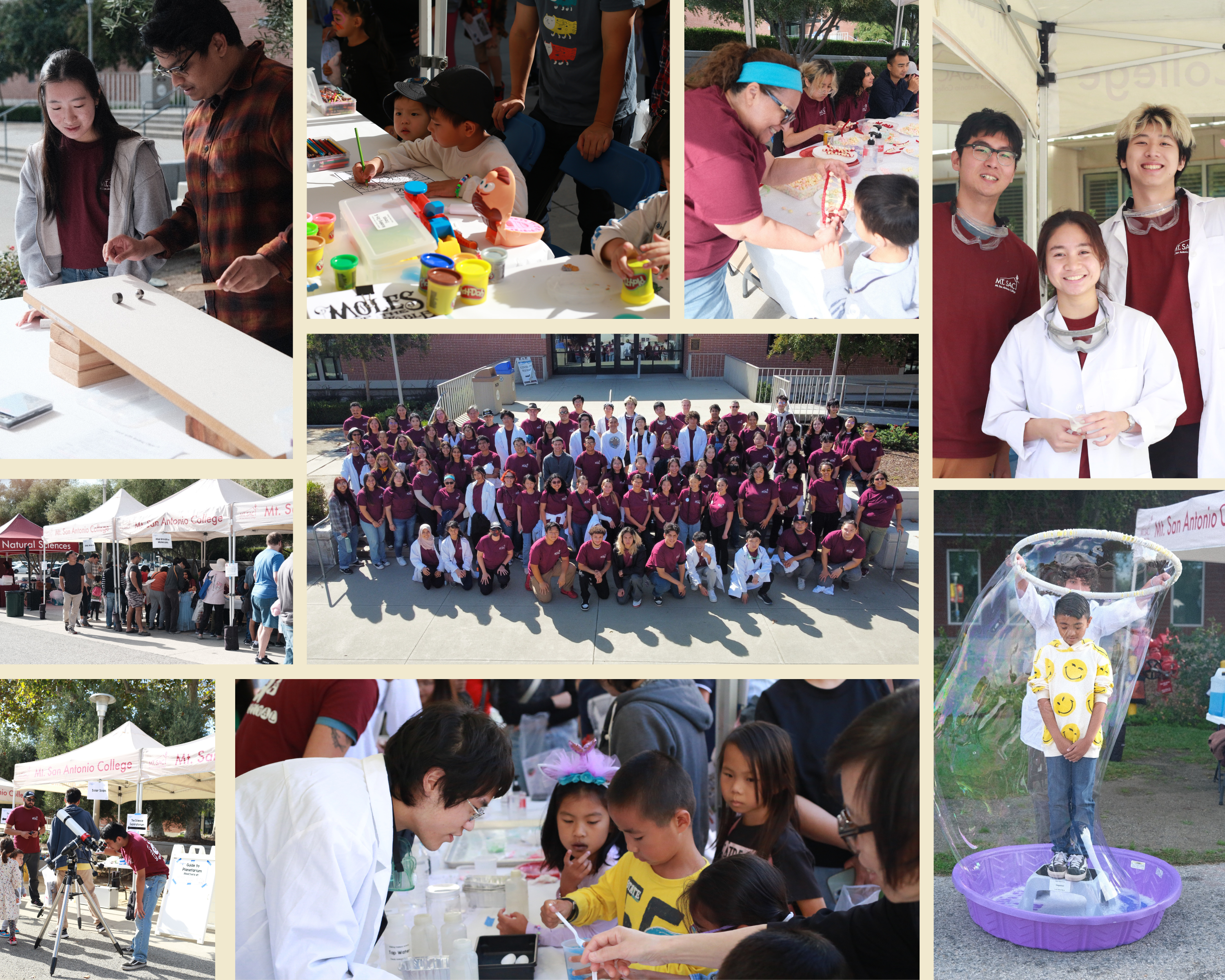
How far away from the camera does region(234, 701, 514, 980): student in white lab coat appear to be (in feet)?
8.24

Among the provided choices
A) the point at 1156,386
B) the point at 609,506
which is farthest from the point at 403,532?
the point at 1156,386

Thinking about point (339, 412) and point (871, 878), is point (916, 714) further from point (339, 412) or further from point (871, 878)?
point (339, 412)

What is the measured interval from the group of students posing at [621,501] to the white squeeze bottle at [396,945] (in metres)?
1.22

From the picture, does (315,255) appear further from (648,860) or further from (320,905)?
(648,860)

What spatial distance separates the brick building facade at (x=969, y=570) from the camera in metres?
7.14

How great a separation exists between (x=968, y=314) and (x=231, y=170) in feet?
8.24

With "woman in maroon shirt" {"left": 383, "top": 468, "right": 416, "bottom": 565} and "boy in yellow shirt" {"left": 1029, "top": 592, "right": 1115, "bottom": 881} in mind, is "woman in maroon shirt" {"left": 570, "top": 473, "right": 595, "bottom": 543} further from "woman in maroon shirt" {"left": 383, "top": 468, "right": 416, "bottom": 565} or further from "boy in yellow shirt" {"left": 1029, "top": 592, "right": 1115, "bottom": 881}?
"boy in yellow shirt" {"left": 1029, "top": 592, "right": 1115, "bottom": 881}

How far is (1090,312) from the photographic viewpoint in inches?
128

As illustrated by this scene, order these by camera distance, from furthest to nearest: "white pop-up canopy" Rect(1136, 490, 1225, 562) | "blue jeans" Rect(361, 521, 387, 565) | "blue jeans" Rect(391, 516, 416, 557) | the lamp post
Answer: "white pop-up canopy" Rect(1136, 490, 1225, 562) → the lamp post → "blue jeans" Rect(391, 516, 416, 557) → "blue jeans" Rect(361, 521, 387, 565)

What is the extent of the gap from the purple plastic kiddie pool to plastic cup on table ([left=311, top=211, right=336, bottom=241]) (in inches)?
147

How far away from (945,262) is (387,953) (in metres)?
2.91

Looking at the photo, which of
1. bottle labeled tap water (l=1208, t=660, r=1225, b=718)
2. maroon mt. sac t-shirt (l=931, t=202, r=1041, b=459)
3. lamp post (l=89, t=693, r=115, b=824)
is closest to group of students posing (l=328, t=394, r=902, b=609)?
maroon mt. sac t-shirt (l=931, t=202, r=1041, b=459)

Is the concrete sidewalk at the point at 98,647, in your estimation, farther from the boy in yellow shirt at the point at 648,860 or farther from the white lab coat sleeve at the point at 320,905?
the boy in yellow shirt at the point at 648,860

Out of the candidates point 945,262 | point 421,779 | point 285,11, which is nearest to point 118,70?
point 285,11
